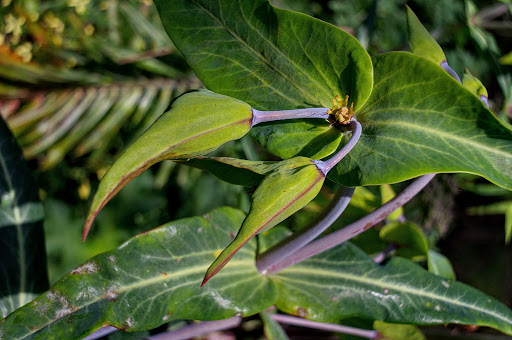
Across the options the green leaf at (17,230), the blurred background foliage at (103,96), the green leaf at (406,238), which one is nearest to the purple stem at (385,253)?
the green leaf at (406,238)

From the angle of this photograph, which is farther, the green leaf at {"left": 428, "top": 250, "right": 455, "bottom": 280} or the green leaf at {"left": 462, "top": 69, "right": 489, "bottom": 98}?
the green leaf at {"left": 428, "top": 250, "right": 455, "bottom": 280}

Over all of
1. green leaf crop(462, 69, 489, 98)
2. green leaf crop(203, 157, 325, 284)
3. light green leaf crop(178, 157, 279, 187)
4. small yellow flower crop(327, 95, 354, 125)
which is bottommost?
light green leaf crop(178, 157, 279, 187)

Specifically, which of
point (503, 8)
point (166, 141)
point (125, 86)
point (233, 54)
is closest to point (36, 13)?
point (125, 86)

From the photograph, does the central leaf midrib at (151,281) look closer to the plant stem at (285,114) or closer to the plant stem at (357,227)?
the plant stem at (357,227)

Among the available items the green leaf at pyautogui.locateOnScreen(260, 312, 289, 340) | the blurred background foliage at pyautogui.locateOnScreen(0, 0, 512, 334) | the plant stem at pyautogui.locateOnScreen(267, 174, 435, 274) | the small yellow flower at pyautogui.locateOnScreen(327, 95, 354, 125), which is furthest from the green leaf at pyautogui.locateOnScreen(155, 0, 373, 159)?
the blurred background foliage at pyautogui.locateOnScreen(0, 0, 512, 334)

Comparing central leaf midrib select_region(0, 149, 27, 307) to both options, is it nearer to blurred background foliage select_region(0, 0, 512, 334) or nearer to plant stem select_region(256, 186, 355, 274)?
plant stem select_region(256, 186, 355, 274)
